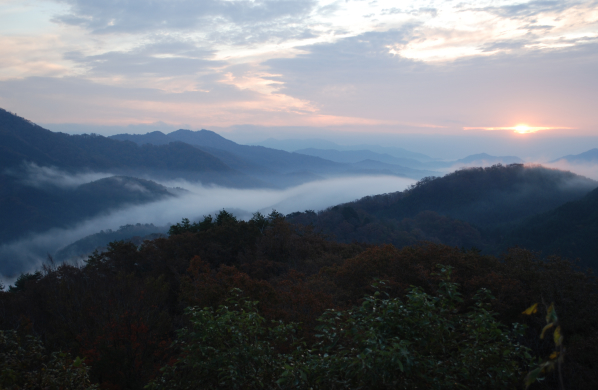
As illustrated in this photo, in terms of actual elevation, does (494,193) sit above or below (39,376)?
below

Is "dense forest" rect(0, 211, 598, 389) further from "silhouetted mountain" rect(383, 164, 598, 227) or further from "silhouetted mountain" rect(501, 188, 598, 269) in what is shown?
"silhouetted mountain" rect(383, 164, 598, 227)

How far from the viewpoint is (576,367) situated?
8.22 m

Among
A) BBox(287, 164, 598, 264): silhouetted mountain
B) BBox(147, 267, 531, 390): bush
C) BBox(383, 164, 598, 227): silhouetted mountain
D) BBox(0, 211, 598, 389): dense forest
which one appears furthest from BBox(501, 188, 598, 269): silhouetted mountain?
BBox(147, 267, 531, 390): bush

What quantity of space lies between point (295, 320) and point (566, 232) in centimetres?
8065

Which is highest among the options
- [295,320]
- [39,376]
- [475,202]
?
[39,376]

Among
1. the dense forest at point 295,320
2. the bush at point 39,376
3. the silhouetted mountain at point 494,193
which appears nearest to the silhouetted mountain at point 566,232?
the silhouetted mountain at point 494,193

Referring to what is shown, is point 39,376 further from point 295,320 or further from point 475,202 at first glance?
point 475,202

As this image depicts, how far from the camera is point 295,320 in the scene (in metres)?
10.1

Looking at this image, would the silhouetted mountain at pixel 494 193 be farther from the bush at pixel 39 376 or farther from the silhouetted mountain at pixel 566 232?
the bush at pixel 39 376

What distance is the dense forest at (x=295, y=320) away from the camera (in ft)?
14.5

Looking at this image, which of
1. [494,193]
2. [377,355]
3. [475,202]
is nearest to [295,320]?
[377,355]

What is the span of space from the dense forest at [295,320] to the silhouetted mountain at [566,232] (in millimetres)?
57543

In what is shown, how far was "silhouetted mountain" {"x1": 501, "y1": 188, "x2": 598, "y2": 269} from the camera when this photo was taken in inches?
2429

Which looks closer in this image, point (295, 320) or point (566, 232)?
point (295, 320)
